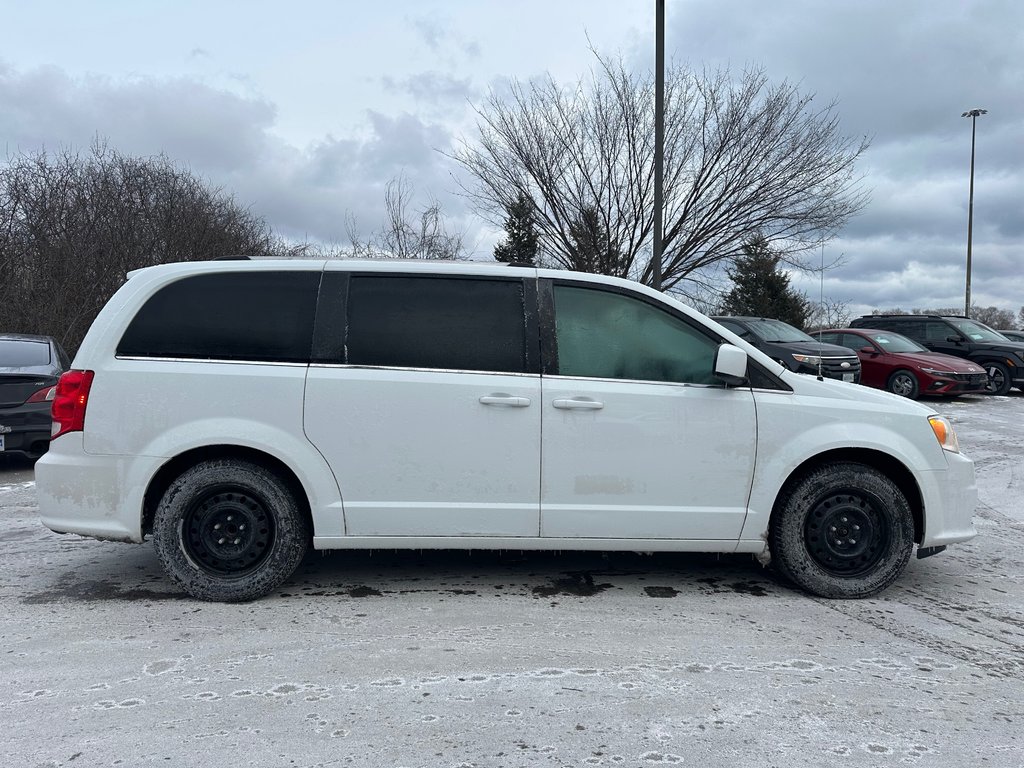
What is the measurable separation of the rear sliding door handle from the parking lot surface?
1040 millimetres

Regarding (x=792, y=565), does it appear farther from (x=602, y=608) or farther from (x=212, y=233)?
(x=212, y=233)

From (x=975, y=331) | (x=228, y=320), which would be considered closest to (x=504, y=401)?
(x=228, y=320)

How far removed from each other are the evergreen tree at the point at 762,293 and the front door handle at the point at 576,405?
16.6 metres

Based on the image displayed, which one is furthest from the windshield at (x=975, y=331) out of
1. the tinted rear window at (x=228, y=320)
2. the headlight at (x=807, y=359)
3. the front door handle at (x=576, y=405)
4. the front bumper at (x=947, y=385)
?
the tinted rear window at (x=228, y=320)

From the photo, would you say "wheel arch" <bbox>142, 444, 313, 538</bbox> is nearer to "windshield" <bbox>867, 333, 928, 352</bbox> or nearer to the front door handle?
the front door handle

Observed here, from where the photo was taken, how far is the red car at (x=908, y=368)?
14617 millimetres

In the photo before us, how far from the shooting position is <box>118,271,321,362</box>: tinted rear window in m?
4.09

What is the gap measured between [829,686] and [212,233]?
20720mm

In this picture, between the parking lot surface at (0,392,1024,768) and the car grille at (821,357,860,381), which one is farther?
the car grille at (821,357,860,381)

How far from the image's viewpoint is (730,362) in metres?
4.03

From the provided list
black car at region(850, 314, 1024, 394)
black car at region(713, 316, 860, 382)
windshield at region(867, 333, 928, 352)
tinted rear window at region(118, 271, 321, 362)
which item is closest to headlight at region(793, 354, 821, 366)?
black car at region(713, 316, 860, 382)

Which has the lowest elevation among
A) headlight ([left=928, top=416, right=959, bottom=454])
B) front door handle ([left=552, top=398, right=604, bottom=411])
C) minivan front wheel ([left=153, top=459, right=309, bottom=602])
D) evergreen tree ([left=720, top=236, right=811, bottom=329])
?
minivan front wheel ([left=153, top=459, right=309, bottom=602])

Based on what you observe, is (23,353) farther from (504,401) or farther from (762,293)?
(762,293)

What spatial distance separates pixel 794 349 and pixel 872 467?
9890 millimetres
